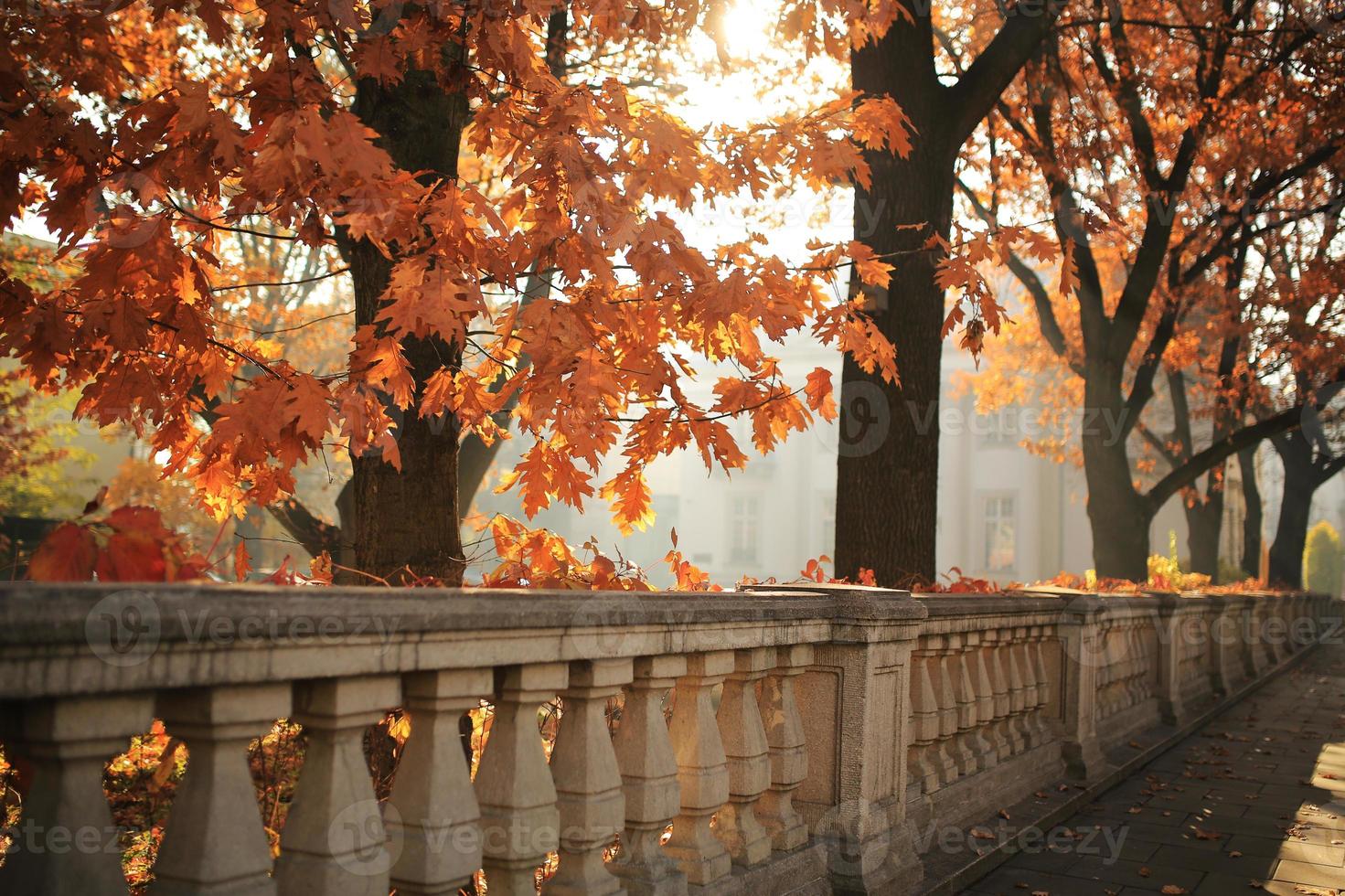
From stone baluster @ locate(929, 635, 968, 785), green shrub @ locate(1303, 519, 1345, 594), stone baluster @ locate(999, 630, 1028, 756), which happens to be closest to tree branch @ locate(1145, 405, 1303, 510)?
stone baluster @ locate(999, 630, 1028, 756)

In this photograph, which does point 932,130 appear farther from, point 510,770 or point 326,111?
point 510,770

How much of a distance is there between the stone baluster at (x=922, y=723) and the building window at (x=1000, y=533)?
123 feet

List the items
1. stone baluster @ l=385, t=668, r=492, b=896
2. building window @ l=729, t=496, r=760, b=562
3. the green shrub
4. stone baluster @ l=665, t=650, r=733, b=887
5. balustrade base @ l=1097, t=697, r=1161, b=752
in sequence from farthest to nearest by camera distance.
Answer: the green shrub
building window @ l=729, t=496, r=760, b=562
balustrade base @ l=1097, t=697, r=1161, b=752
stone baluster @ l=665, t=650, r=733, b=887
stone baluster @ l=385, t=668, r=492, b=896

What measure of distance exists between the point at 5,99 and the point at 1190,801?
774 cm

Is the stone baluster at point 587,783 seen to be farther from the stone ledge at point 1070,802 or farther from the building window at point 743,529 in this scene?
the building window at point 743,529

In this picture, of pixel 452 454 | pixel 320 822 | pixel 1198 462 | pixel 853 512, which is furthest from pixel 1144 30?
pixel 320 822

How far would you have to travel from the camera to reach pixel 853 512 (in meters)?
7.78

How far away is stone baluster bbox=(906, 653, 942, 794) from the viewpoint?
5.21m

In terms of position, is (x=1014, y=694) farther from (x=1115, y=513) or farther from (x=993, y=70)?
(x=1115, y=513)

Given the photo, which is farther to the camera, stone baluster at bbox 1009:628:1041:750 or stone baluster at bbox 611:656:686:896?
stone baluster at bbox 1009:628:1041:750

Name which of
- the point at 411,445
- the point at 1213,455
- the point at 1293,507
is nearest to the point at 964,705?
the point at 411,445

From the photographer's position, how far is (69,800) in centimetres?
188

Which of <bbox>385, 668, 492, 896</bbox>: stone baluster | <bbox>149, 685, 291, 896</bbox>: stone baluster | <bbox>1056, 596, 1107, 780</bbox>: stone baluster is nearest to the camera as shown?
<bbox>149, 685, 291, 896</bbox>: stone baluster

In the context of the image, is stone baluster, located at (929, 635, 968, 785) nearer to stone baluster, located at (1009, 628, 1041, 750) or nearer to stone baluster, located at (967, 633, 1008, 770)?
stone baluster, located at (967, 633, 1008, 770)
